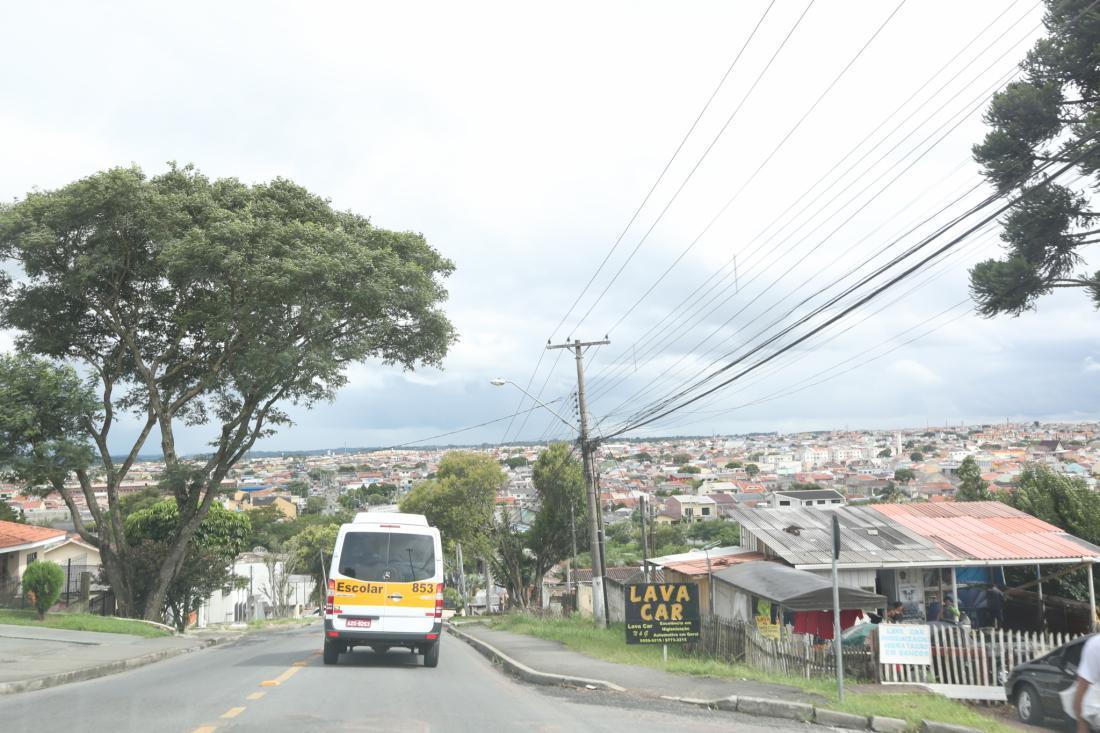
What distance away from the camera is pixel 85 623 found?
2239cm

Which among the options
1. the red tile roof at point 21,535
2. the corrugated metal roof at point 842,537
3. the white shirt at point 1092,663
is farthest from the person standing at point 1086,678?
the red tile roof at point 21,535

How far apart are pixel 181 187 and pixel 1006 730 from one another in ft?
77.1

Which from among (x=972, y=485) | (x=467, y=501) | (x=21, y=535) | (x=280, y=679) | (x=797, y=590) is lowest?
(x=280, y=679)

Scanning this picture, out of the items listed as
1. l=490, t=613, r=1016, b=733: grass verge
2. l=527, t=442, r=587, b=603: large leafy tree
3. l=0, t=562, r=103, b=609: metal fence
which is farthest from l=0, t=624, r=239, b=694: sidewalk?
l=527, t=442, r=587, b=603: large leafy tree

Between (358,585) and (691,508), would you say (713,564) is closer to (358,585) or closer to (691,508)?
(358,585)

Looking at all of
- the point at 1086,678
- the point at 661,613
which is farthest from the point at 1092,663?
the point at 661,613

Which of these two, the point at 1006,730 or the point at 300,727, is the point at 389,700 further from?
the point at 1006,730

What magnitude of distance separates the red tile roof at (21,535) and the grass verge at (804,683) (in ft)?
66.7

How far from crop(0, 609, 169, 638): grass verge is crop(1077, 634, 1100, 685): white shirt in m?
22.2

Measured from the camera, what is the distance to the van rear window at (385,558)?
14414 millimetres

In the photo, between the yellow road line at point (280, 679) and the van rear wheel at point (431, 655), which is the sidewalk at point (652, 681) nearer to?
the van rear wheel at point (431, 655)

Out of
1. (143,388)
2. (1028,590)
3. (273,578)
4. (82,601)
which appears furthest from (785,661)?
(273,578)

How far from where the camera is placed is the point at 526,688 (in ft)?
41.3

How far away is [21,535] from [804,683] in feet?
97.9
